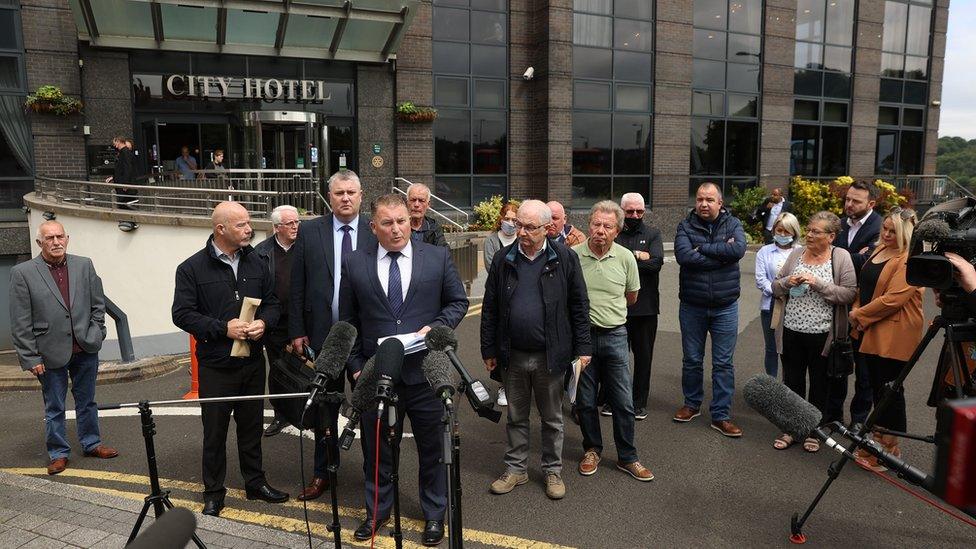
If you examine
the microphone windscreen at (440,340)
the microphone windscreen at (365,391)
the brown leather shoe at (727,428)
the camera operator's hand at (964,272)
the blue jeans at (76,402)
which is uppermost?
the camera operator's hand at (964,272)

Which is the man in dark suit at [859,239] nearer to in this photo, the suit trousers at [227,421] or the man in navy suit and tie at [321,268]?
the man in navy suit and tie at [321,268]

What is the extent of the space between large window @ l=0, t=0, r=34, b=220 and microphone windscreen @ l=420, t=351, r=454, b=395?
15909mm

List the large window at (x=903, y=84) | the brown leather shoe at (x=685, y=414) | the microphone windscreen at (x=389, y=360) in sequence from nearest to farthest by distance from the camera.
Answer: the microphone windscreen at (x=389, y=360)
the brown leather shoe at (x=685, y=414)
the large window at (x=903, y=84)

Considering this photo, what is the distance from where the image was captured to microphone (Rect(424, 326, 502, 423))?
9.62 feet

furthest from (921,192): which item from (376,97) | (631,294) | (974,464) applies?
(974,464)

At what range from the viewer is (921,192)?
1019 inches

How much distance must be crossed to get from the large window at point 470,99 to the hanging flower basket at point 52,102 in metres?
8.50

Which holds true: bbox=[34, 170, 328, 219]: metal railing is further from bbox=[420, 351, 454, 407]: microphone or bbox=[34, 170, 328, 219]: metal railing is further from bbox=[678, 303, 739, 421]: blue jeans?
bbox=[420, 351, 454, 407]: microphone

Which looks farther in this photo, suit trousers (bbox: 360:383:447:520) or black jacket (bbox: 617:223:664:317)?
black jacket (bbox: 617:223:664:317)

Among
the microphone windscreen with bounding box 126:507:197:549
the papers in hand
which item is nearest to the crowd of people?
the papers in hand

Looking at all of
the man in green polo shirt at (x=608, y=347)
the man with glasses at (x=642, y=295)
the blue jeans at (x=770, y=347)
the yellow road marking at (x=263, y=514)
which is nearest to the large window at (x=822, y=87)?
the blue jeans at (x=770, y=347)

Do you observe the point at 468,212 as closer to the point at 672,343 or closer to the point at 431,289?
the point at 672,343

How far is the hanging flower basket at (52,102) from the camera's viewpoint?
14.5m

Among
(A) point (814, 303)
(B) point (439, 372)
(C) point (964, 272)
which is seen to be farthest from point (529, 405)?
(C) point (964, 272)
